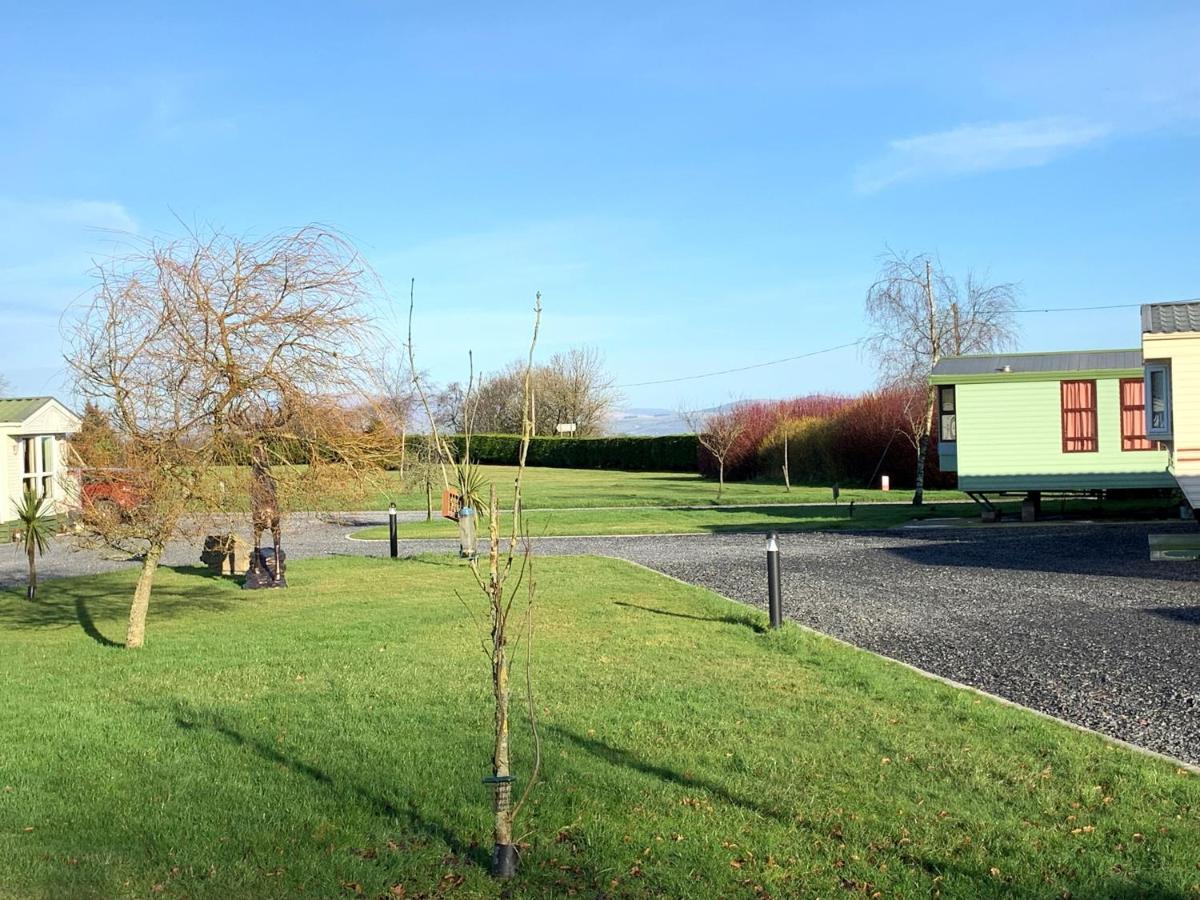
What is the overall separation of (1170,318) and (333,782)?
52.3 ft

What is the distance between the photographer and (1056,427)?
81.3 feet

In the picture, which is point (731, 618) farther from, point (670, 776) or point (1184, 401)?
point (1184, 401)

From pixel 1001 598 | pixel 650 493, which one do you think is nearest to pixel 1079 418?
pixel 1001 598

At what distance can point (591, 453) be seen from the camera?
197 ft

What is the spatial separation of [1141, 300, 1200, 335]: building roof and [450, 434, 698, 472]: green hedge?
35964 millimetres

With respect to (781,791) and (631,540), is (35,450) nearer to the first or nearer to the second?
(631,540)

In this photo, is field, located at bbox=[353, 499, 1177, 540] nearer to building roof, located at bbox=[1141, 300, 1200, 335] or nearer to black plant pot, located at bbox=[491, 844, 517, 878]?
building roof, located at bbox=[1141, 300, 1200, 335]

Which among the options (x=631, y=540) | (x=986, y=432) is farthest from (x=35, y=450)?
(x=986, y=432)

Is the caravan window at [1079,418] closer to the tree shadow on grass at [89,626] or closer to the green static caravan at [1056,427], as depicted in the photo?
the green static caravan at [1056,427]

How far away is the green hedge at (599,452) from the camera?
5559 cm

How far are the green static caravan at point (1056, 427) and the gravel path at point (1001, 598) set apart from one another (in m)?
2.37

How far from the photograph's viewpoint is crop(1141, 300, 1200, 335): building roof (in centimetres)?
1738

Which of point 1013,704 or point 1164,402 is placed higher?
point 1164,402

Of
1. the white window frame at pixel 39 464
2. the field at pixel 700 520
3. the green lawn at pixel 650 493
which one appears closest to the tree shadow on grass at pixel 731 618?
the field at pixel 700 520
